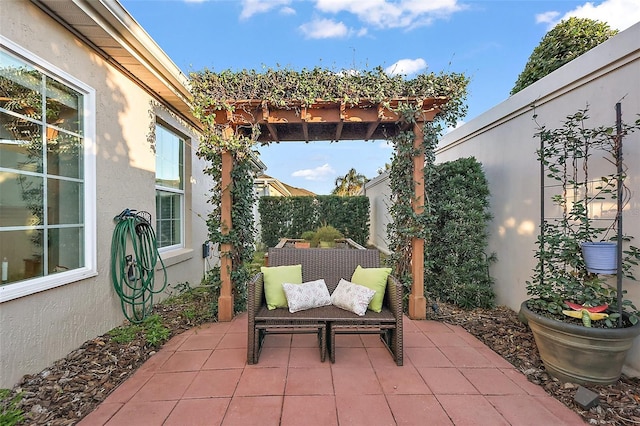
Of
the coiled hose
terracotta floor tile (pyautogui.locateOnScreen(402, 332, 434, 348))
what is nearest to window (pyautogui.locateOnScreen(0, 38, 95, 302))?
the coiled hose

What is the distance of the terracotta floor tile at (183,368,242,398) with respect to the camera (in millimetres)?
2039

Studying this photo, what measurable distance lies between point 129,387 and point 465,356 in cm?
267

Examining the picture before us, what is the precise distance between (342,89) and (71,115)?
2502mm

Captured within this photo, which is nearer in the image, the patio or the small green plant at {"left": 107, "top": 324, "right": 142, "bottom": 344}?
the patio

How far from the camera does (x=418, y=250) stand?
11.5ft

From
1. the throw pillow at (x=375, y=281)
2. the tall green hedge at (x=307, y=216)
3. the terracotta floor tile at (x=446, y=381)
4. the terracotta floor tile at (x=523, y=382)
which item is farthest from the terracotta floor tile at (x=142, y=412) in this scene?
the tall green hedge at (x=307, y=216)

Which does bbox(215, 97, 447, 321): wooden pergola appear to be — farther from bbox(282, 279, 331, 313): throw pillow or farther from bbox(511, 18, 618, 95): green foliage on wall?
bbox(511, 18, 618, 95): green foliage on wall

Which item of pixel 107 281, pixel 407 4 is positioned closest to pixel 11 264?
pixel 107 281

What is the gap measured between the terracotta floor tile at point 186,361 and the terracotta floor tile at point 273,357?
44 cm

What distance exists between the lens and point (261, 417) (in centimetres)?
180

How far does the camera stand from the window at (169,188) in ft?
14.0

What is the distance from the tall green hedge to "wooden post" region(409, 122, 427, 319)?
538 centimetres

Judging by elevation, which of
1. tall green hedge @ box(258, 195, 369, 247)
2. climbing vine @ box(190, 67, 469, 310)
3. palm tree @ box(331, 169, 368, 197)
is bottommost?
tall green hedge @ box(258, 195, 369, 247)

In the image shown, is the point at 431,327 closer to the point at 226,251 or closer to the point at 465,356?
the point at 465,356
